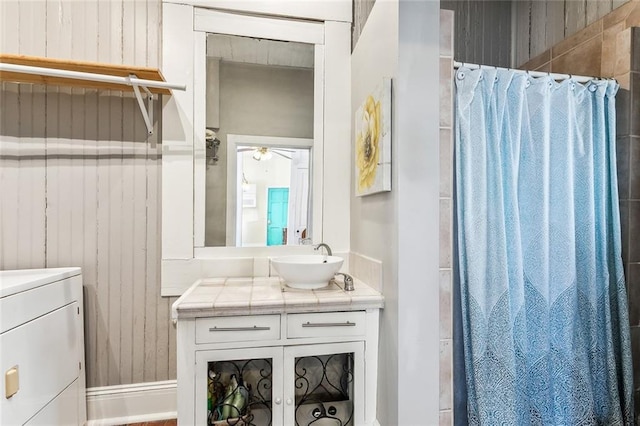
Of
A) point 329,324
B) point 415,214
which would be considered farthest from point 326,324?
point 415,214

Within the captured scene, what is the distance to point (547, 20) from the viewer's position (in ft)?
7.51

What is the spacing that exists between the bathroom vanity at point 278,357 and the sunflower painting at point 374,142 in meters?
0.55

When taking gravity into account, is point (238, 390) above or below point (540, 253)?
below

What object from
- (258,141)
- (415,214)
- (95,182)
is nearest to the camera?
(415,214)

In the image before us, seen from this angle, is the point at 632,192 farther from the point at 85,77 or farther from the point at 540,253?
the point at 85,77

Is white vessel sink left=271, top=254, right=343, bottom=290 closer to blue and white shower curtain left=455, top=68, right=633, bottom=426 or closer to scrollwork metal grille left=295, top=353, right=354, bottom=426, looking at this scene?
scrollwork metal grille left=295, top=353, right=354, bottom=426

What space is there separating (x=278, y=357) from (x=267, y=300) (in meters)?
0.26

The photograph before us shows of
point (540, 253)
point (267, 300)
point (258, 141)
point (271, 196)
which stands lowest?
point (267, 300)

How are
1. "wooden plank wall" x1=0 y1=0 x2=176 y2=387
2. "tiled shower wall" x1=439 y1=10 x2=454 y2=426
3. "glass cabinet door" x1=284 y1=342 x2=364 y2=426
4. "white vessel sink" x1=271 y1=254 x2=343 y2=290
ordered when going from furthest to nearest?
"wooden plank wall" x1=0 y1=0 x2=176 y2=387 → "white vessel sink" x1=271 y1=254 x2=343 y2=290 → "glass cabinet door" x1=284 y1=342 x2=364 y2=426 → "tiled shower wall" x1=439 y1=10 x2=454 y2=426

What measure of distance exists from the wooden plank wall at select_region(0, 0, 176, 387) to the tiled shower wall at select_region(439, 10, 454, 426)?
1528mm

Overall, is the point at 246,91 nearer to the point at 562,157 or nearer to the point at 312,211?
the point at 312,211

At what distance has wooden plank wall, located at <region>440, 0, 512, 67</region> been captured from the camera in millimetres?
2539

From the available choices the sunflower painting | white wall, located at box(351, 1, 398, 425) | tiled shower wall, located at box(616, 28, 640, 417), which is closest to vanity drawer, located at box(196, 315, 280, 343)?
white wall, located at box(351, 1, 398, 425)

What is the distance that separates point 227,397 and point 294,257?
76cm
